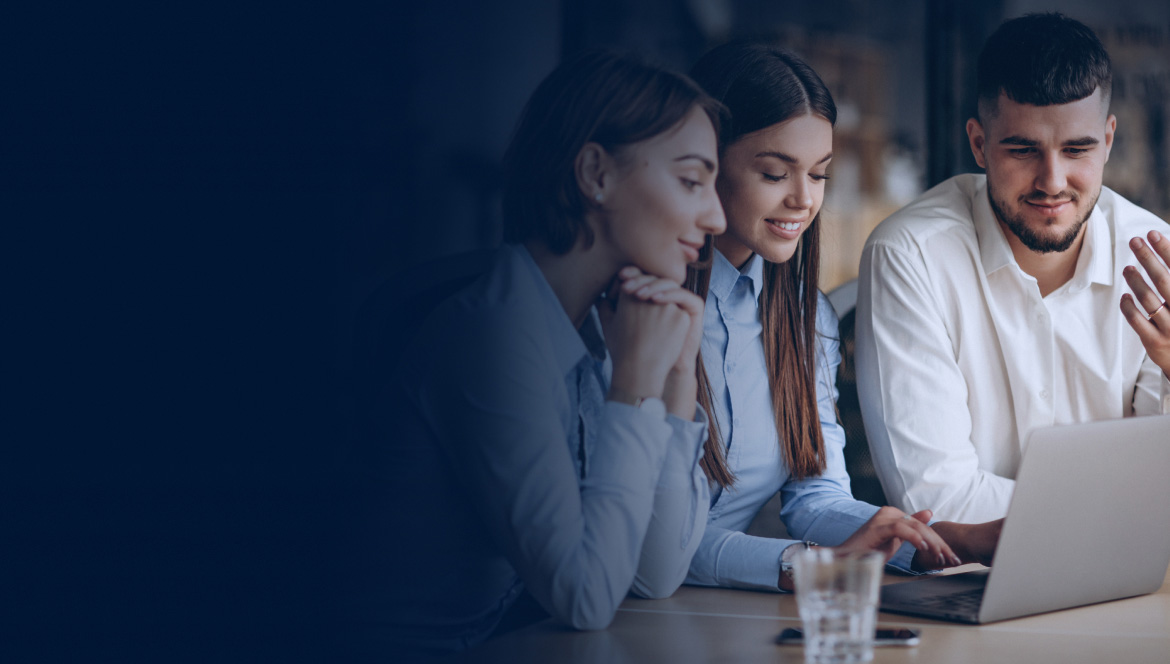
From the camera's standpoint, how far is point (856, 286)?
1.97m

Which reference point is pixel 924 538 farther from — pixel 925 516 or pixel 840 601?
pixel 840 601

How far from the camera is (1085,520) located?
1016 millimetres

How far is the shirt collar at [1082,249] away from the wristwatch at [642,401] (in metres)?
0.98

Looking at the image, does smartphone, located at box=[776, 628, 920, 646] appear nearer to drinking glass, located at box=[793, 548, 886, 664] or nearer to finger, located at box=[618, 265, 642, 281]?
drinking glass, located at box=[793, 548, 886, 664]

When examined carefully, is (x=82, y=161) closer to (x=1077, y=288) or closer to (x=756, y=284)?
(x=756, y=284)

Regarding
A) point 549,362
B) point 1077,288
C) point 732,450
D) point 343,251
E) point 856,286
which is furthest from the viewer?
point 856,286

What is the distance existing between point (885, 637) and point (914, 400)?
31.0 inches

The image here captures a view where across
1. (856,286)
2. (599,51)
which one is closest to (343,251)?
(599,51)

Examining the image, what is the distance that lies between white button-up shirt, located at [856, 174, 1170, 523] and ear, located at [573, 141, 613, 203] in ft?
2.63

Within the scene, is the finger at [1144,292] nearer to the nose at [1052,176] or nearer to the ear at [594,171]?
the nose at [1052,176]

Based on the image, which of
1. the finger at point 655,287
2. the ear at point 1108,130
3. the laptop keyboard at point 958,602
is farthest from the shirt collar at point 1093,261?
the finger at point 655,287

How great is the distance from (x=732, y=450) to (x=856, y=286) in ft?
2.25

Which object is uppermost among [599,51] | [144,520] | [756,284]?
[599,51]

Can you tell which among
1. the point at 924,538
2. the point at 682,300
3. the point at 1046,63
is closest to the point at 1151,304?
the point at 1046,63
